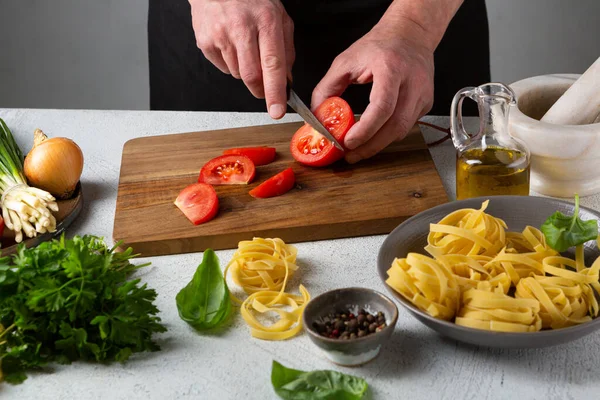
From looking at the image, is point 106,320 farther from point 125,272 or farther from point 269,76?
point 269,76

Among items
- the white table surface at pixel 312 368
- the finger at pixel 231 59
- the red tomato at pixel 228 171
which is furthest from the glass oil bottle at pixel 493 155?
the finger at pixel 231 59

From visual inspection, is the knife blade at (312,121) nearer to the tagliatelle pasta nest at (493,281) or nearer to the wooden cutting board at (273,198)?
the wooden cutting board at (273,198)

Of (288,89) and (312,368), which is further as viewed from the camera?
(288,89)

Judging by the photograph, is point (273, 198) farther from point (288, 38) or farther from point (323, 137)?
point (288, 38)

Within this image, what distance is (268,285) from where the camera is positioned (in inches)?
67.7

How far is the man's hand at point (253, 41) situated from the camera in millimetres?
2152

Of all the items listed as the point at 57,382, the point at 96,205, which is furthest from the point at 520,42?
the point at 57,382

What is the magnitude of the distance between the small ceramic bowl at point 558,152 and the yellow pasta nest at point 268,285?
0.63 meters

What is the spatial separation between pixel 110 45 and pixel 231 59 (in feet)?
7.02

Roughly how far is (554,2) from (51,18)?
99.7 inches

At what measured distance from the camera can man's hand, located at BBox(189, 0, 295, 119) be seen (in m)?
2.15

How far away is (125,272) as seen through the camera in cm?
178

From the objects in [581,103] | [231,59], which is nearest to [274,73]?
[231,59]

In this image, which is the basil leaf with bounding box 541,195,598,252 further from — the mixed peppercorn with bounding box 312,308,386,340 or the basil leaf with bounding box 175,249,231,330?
the basil leaf with bounding box 175,249,231,330
